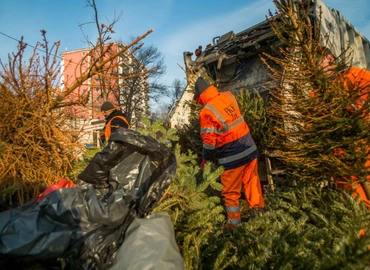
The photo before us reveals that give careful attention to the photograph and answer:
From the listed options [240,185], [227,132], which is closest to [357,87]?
[227,132]

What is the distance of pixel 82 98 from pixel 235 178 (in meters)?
2.30

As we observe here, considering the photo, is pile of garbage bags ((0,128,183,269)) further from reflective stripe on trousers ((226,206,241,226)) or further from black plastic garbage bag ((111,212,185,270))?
reflective stripe on trousers ((226,206,241,226))

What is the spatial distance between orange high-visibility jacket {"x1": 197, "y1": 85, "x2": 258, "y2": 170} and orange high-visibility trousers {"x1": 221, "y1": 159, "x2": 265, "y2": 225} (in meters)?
0.12

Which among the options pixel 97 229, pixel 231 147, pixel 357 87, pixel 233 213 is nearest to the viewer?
pixel 97 229

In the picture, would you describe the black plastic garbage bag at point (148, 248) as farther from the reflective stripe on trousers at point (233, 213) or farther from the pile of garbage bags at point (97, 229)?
the reflective stripe on trousers at point (233, 213)

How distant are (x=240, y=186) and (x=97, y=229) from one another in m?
2.52

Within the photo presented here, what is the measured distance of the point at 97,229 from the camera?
1.54 meters

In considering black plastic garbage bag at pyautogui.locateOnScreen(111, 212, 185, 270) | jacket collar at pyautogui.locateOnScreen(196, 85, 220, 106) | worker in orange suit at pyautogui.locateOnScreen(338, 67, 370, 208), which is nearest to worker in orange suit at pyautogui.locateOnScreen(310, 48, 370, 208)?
worker in orange suit at pyautogui.locateOnScreen(338, 67, 370, 208)

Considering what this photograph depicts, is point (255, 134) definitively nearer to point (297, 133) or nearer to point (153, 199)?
point (297, 133)

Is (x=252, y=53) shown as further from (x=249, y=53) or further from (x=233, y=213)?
(x=233, y=213)

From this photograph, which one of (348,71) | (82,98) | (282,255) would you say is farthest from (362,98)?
(82,98)

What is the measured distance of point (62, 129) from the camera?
2541 mm

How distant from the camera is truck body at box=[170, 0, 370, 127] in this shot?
14.0 ft

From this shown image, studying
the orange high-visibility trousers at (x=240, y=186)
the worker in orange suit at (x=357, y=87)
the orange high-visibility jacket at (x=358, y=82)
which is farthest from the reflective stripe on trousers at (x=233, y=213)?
the orange high-visibility jacket at (x=358, y=82)
